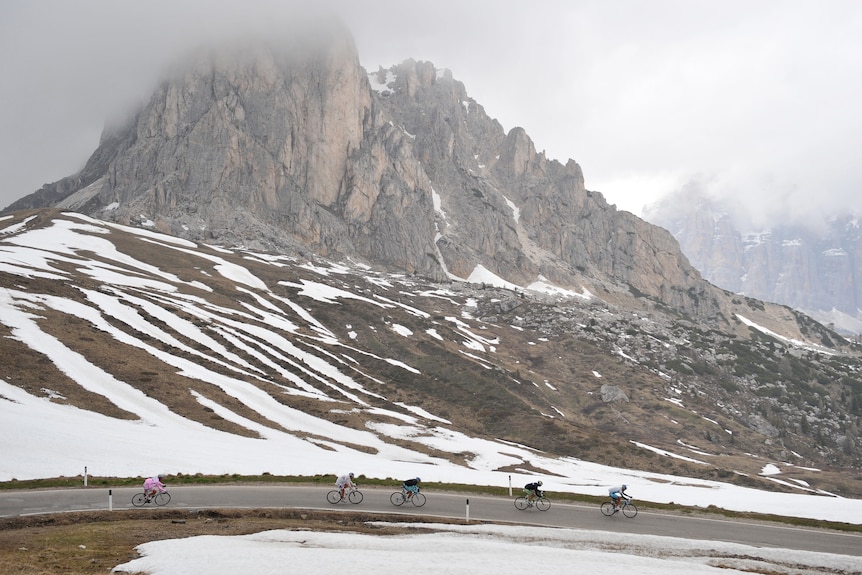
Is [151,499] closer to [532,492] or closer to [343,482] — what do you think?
[343,482]

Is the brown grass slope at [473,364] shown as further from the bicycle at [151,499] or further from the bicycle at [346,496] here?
the bicycle at [346,496]

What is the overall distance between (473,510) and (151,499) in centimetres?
1594

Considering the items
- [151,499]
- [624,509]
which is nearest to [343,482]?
[151,499]

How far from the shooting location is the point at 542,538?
21906 mm

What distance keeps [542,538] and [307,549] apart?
378 inches

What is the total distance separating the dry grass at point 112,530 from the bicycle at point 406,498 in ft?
8.52

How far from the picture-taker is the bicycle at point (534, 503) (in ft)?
94.5

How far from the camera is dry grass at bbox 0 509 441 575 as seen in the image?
16391mm

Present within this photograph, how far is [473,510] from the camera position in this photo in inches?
1105

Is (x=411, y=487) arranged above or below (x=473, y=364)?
below

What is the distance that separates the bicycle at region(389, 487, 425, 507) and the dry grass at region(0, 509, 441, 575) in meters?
2.60

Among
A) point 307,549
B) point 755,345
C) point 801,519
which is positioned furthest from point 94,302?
point 755,345

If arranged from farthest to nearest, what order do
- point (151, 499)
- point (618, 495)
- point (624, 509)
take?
1. point (624, 509)
2. point (618, 495)
3. point (151, 499)

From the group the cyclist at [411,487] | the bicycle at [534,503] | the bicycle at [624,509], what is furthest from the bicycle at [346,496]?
the bicycle at [624,509]
